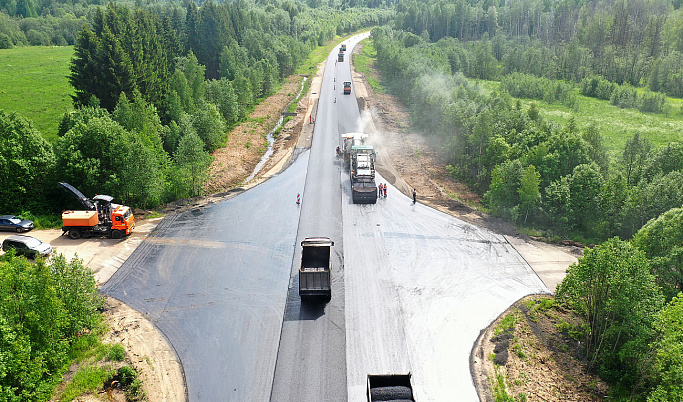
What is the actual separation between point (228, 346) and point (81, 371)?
7.71 meters

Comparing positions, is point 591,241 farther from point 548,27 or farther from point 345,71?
point 548,27

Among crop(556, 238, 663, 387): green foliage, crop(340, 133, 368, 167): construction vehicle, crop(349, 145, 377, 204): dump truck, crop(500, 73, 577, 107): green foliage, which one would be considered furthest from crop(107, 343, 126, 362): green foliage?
crop(500, 73, 577, 107): green foliage

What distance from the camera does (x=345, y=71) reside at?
383 feet

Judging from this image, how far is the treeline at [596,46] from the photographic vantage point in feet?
372

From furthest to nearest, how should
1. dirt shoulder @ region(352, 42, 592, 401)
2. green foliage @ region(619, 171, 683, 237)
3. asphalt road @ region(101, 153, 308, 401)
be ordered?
green foliage @ region(619, 171, 683, 237)
asphalt road @ region(101, 153, 308, 401)
dirt shoulder @ region(352, 42, 592, 401)

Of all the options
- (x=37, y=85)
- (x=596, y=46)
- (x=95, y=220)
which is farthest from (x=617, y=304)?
(x=596, y=46)

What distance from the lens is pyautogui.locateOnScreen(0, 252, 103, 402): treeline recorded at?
66.9 feet

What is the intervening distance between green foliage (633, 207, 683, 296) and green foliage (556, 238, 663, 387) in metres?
4.09

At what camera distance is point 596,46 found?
13100cm

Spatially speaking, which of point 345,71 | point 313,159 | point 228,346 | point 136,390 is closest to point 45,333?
point 136,390

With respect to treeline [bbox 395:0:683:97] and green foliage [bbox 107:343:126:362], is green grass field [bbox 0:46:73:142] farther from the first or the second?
treeline [bbox 395:0:683:97]

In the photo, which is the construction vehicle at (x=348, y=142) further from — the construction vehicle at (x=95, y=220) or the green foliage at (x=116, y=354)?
the green foliage at (x=116, y=354)

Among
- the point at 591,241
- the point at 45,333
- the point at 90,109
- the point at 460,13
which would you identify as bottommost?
the point at 591,241

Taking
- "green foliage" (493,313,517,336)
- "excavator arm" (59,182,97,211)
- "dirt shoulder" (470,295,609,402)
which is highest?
"excavator arm" (59,182,97,211)
